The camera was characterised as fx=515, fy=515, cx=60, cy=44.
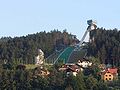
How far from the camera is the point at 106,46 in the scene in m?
42.7

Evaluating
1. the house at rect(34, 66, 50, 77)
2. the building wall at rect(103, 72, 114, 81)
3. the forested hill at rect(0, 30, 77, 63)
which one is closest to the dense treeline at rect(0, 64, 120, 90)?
the house at rect(34, 66, 50, 77)

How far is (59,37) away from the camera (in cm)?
5822

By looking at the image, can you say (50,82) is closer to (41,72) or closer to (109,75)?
(41,72)

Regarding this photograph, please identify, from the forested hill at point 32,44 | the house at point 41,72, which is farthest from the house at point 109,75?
the forested hill at point 32,44

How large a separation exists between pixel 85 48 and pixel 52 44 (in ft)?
26.7

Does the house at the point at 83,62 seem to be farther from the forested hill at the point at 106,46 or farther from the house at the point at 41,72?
the house at the point at 41,72

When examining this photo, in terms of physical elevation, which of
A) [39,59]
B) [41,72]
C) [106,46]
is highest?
[106,46]

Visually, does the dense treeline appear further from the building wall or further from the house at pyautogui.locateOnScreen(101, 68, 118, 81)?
the building wall

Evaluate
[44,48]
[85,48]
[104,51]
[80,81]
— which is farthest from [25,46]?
[80,81]

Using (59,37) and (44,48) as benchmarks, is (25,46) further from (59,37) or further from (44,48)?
(59,37)

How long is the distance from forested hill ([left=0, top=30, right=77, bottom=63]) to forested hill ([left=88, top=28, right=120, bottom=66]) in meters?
5.84

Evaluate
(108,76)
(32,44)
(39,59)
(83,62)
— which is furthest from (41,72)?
(32,44)

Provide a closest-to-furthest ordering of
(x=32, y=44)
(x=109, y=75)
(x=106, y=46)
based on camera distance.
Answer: (x=109, y=75) < (x=106, y=46) < (x=32, y=44)

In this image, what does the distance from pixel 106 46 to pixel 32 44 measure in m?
10.1
